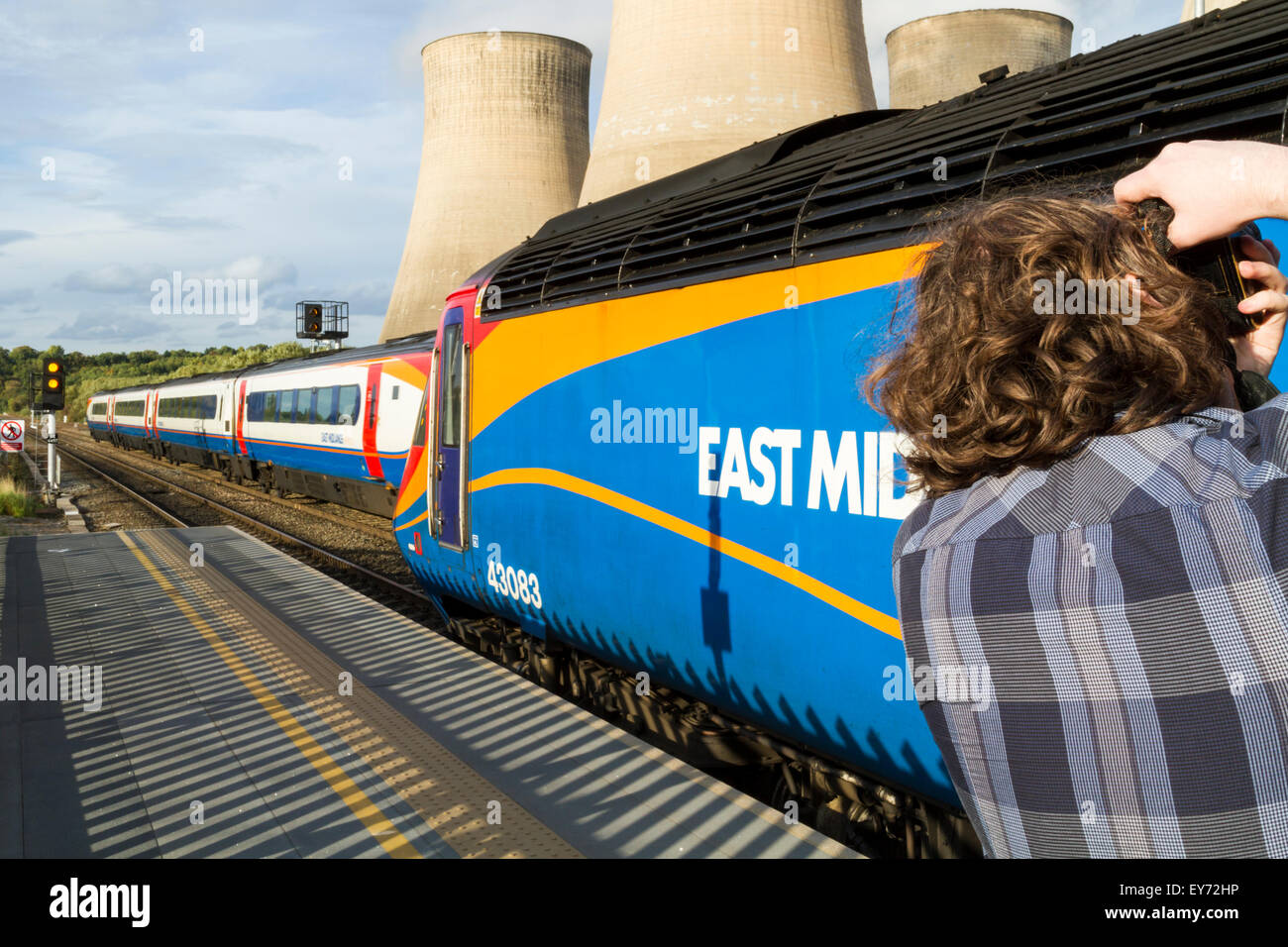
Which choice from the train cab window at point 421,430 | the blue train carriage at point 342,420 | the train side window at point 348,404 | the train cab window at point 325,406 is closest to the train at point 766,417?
the train cab window at point 421,430

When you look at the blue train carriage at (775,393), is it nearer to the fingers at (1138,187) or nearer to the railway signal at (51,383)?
the fingers at (1138,187)

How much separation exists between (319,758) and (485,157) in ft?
101

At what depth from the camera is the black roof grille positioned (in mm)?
2871

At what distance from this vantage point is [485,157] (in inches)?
1303

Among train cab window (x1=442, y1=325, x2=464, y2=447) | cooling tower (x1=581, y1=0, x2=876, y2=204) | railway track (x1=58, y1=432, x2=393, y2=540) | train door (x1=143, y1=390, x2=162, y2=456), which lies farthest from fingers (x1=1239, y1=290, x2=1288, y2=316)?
train door (x1=143, y1=390, x2=162, y2=456)

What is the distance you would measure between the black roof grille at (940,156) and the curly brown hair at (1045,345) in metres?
1.80

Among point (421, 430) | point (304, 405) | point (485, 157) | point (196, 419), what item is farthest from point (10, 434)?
point (485, 157)

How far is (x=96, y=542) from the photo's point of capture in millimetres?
14148

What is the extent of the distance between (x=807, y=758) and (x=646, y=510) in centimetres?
150

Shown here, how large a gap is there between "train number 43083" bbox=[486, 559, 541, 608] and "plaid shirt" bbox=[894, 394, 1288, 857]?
5298 mm

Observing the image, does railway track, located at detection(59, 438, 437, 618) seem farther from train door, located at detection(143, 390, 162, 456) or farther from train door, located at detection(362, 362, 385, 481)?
train door, located at detection(143, 390, 162, 456)

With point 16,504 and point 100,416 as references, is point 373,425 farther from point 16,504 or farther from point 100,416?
point 100,416

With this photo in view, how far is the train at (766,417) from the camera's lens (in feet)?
11.0
